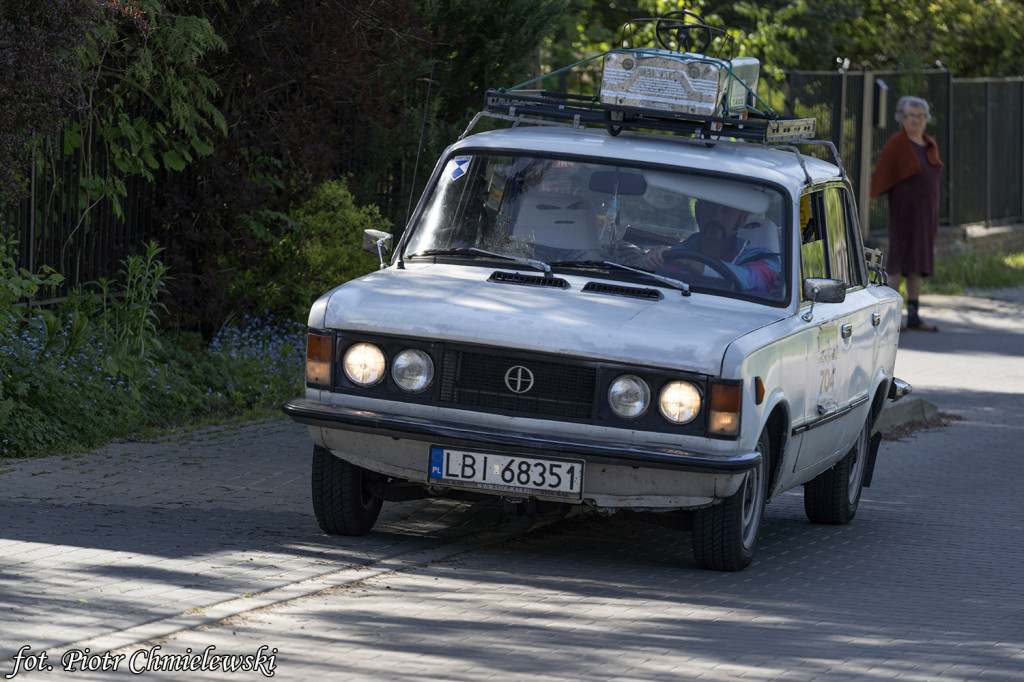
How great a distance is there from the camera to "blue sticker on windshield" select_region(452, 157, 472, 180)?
8258mm

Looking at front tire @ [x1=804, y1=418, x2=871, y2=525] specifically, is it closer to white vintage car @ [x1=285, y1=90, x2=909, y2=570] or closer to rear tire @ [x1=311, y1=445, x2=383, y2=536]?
white vintage car @ [x1=285, y1=90, x2=909, y2=570]

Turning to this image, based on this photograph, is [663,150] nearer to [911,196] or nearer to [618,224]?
[618,224]

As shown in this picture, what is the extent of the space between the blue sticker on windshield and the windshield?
0.07 metres

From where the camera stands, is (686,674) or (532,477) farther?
(532,477)

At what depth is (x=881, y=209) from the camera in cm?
2647

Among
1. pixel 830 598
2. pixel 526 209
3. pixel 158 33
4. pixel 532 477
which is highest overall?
pixel 158 33

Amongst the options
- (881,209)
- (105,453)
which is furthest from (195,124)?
(881,209)

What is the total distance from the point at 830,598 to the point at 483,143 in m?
2.91

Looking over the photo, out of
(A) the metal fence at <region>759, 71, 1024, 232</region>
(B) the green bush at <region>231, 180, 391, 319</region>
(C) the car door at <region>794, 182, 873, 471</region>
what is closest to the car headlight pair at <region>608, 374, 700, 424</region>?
(C) the car door at <region>794, 182, 873, 471</region>

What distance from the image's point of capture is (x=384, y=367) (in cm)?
714

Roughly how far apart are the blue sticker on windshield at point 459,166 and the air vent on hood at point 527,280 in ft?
2.65

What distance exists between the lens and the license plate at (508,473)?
682 centimetres

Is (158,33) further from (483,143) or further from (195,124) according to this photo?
(483,143)

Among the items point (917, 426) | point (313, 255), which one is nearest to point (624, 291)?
point (313, 255)
